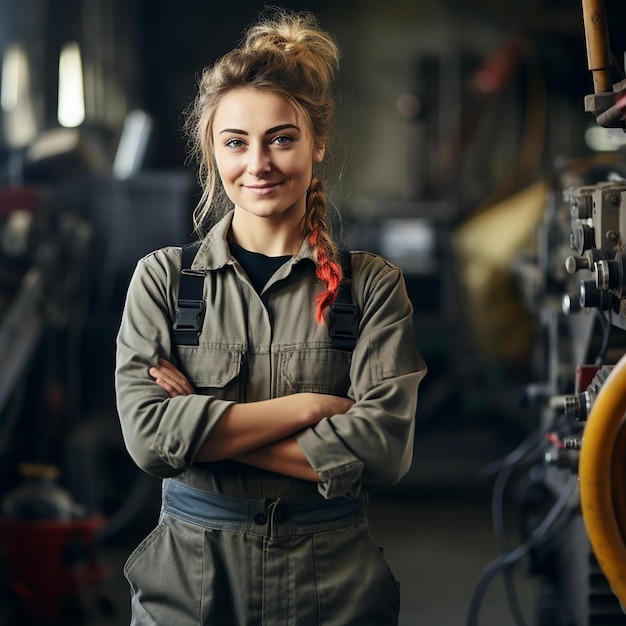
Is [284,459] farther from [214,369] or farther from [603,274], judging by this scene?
[603,274]

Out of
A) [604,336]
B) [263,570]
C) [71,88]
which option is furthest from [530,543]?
[71,88]

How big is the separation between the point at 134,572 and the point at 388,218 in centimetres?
435

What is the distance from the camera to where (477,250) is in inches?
202

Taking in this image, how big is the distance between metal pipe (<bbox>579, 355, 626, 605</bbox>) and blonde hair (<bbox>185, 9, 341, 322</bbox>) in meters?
0.39

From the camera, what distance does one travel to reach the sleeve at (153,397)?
1.26 meters

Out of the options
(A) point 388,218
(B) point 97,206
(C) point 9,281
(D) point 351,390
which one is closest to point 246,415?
(D) point 351,390

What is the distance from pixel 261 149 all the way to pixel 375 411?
1.26ft

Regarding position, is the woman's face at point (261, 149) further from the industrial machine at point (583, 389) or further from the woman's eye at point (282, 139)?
the industrial machine at point (583, 389)

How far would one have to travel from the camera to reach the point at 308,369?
52.2 inches

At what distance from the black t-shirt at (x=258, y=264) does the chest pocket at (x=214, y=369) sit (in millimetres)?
109

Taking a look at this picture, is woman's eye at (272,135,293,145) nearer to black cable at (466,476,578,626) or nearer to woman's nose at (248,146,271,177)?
woman's nose at (248,146,271,177)

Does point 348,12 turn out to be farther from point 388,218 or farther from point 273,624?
point 273,624

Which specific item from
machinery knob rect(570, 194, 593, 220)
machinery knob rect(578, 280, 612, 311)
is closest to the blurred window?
machinery knob rect(570, 194, 593, 220)

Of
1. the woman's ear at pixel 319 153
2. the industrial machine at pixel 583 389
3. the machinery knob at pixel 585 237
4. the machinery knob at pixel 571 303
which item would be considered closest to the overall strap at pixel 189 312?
the woman's ear at pixel 319 153
